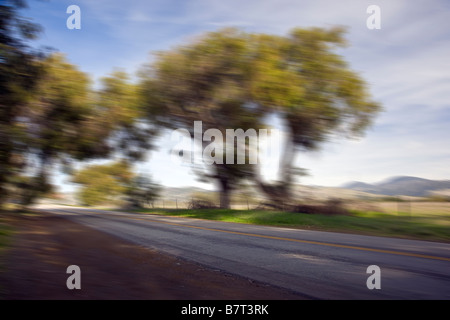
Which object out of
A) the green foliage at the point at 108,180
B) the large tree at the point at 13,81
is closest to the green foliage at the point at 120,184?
the green foliage at the point at 108,180

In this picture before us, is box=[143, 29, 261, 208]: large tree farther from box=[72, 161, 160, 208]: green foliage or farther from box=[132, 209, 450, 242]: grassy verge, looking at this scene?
box=[72, 161, 160, 208]: green foliage

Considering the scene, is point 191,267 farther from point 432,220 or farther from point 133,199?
point 133,199

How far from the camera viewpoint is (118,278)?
207 inches

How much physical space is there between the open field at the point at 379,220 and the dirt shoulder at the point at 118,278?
9.18 meters

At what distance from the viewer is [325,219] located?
653 inches

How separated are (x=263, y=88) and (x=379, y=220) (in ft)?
35.5

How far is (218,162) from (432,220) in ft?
44.5

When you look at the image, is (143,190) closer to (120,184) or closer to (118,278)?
(120,184)

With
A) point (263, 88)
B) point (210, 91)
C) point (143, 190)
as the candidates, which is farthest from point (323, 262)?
point (143, 190)

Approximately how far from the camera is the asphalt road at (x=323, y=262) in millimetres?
4806

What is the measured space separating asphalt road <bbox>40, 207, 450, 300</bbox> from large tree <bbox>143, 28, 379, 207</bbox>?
1378 centimetres

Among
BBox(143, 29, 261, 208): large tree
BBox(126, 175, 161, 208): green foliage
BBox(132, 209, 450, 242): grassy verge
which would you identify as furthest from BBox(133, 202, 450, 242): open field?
BBox(126, 175, 161, 208): green foliage

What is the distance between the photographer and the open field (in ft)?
42.8
